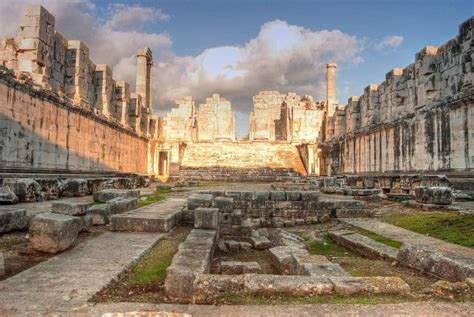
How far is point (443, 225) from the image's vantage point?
741cm

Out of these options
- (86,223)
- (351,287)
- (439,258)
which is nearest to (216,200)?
(86,223)

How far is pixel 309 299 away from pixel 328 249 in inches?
178

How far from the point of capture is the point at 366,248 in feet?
20.9

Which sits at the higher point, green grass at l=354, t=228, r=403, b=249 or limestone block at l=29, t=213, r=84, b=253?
limestone block at l=29, t=213, r=84, b=253

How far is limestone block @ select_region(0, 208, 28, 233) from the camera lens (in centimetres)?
557

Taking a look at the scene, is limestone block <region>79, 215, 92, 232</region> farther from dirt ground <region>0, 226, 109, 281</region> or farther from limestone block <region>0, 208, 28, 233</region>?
limestone block <region>0, 208, 28, 233</region>

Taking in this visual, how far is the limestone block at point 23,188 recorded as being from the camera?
880cm

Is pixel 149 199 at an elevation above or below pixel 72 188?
below

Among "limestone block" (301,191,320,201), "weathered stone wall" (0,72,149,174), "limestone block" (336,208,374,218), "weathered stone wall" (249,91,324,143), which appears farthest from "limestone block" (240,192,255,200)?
"weathered stone wall" (249,91,324,143)

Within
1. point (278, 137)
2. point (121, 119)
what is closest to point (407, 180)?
point (121, 119)

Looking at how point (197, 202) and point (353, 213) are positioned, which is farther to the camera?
point (353, 213)

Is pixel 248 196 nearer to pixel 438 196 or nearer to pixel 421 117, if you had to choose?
pixel 438 196

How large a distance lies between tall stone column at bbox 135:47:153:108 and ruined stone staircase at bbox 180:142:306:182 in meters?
6.22

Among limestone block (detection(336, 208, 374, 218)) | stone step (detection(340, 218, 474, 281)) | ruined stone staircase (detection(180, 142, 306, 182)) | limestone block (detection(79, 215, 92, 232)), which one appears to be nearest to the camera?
stone step (detection(340, 218, 474, 281))
